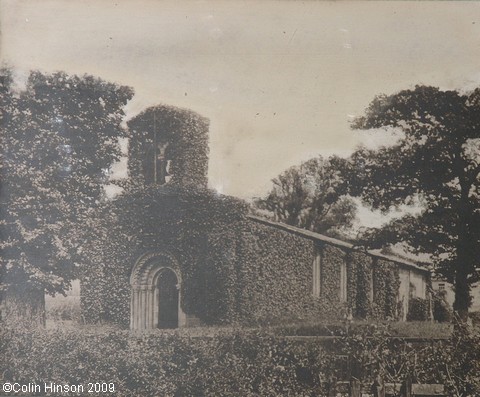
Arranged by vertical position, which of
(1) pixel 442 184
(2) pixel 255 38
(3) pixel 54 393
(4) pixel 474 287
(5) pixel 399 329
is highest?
(2) pixel 255 38

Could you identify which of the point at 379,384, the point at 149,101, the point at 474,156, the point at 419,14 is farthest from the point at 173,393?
the point at 419,14

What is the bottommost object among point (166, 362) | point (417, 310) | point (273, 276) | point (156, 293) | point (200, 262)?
point (166, 362)

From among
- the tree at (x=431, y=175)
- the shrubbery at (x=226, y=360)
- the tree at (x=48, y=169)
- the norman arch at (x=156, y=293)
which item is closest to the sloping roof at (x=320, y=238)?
the tree at (x=431, y=175)

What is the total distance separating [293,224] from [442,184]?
49.2 inches

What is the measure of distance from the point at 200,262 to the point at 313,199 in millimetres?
1091

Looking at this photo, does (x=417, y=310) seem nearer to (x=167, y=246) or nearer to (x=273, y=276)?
(x=273, y=276)

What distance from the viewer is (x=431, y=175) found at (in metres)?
4.45

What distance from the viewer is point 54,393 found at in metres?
4.51

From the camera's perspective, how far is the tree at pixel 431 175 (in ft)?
14.3

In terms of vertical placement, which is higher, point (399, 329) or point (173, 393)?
point (399, 329)

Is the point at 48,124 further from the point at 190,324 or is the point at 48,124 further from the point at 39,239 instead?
the point at 190,324

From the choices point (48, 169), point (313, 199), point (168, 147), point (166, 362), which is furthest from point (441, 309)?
point (48, 169)

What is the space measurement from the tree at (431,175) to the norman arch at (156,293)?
169cm

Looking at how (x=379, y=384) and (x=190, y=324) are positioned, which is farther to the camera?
(x=190, y=324)
